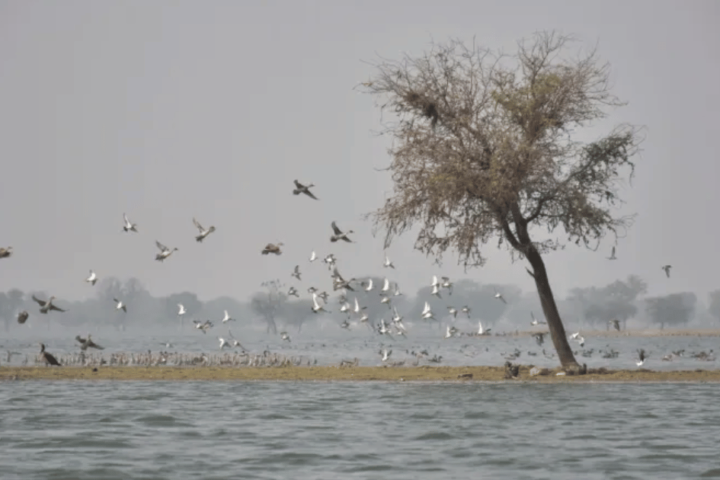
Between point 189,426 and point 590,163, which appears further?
point 590,163

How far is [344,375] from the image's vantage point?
41094mm

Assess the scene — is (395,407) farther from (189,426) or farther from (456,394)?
(189,426)

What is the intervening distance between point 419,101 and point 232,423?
45.6ft

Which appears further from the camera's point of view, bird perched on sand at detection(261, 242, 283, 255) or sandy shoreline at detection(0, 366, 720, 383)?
bird perched on sand at detection(261, 242, 283, 255)

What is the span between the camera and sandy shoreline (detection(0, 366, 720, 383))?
39.0 meters

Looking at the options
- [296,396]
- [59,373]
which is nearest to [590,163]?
[296,396]

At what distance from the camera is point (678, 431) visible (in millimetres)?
28703

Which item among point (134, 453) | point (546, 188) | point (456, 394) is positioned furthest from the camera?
point (546, 188)

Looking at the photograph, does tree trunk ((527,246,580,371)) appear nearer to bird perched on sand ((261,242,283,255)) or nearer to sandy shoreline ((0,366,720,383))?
sandy shoreline ((0,366,720,383))

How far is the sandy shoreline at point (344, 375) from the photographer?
39.0 m

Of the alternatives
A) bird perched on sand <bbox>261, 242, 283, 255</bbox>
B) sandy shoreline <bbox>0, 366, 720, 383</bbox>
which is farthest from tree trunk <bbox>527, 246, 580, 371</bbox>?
bird perched on sand <bbox>261, 242, 283, 255</bbox>

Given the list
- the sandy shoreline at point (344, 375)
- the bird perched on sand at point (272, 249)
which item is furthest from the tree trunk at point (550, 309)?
the bird perched on sand at point (272, 249)

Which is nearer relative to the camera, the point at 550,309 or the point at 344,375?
the point at 550,309

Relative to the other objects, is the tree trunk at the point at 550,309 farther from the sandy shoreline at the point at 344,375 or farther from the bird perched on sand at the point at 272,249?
the bird perched on sand at the point at 272,249
